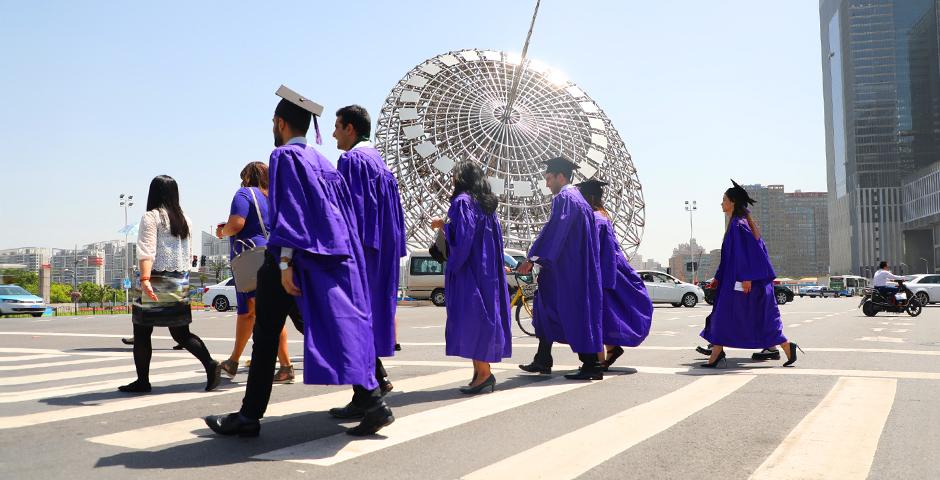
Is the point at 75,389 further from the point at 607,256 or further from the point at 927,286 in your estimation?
the point at 927,286

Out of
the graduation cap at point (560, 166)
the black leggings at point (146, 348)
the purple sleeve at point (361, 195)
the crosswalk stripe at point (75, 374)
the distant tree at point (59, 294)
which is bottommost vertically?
the distant tree at point (59, 294)

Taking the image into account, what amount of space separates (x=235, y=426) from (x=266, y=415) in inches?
27.8

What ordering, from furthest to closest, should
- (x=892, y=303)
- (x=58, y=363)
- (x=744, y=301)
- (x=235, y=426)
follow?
(x=892, y=303), (x=58, y=363), (x=744, y=301), (x=235, y=426)

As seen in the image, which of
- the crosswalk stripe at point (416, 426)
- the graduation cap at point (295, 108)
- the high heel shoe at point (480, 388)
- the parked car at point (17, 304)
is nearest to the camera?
the crosswalk stripe at point (416, 426)

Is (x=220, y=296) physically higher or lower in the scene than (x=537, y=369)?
higher

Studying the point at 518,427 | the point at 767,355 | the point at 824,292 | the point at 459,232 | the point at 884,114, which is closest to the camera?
the point at 518,427

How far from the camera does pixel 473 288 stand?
533cm

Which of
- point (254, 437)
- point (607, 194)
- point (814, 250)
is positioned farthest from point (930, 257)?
point (254, 437)

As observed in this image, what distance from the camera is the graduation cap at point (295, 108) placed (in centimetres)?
395

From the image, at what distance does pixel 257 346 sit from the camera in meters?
3.67

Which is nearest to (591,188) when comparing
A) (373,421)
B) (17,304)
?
(373,421)

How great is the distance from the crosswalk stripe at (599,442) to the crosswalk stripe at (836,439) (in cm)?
64

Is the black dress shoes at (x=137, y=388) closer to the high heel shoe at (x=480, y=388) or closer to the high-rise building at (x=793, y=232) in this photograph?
the high heel shoe at (x=480, y=388)

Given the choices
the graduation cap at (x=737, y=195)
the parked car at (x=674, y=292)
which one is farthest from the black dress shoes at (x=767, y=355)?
the parked car at (x=674, y=292)
